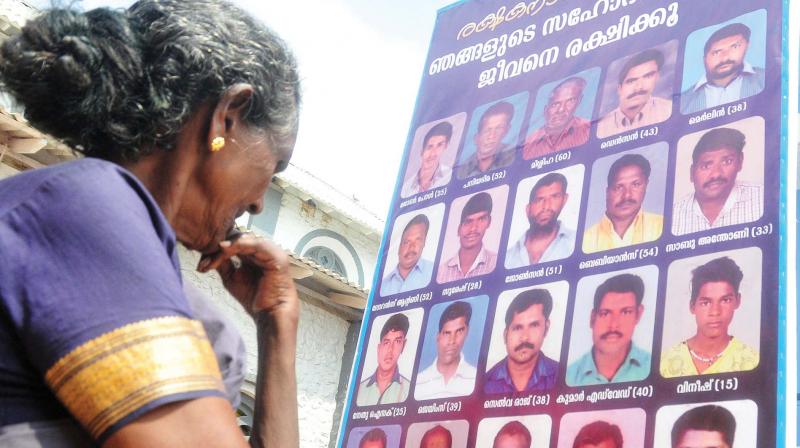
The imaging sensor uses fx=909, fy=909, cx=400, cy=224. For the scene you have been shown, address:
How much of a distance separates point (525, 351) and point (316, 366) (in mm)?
6066

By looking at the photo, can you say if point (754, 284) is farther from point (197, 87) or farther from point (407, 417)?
point (197, 87)

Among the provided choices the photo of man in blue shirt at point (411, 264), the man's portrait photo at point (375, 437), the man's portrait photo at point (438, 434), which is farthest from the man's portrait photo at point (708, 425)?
the photo of man in blue shirt at point (411, 264)

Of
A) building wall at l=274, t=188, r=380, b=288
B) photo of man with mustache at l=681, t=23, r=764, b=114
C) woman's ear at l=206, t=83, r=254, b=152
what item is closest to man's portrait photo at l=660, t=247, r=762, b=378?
photo of man with mustache at l=681, t=23, r=764, b=114

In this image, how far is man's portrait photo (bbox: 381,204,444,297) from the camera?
416 centimetres

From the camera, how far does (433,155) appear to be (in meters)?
4.47

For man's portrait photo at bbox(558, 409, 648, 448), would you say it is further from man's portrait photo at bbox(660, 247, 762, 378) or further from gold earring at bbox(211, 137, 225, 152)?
gold earring at bbox(211, 137, 225, 152)

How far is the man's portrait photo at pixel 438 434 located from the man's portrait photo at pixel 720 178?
113 centimetres

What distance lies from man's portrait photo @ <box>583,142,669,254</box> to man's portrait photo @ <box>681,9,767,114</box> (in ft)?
0.82

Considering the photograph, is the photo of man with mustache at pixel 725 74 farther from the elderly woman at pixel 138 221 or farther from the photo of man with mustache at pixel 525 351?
the elderly woman at pixel 138 221

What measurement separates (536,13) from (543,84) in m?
0.52

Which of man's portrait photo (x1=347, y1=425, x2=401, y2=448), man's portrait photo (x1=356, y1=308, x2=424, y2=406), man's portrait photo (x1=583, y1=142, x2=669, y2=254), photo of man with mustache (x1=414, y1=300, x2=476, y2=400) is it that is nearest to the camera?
man's portrait photo (x1=583, y1=142, x2=669, y2=254)

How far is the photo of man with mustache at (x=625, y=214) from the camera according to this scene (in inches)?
134

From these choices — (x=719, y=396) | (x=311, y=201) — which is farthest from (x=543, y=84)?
(x=311, y=201)

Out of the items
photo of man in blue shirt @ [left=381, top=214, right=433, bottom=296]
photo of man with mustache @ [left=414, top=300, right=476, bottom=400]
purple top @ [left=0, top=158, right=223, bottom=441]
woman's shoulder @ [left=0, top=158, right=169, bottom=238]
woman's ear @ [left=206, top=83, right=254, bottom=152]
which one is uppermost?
photo of man in blue shirt @ [left=381, top=214, right=433, bottom=296]
